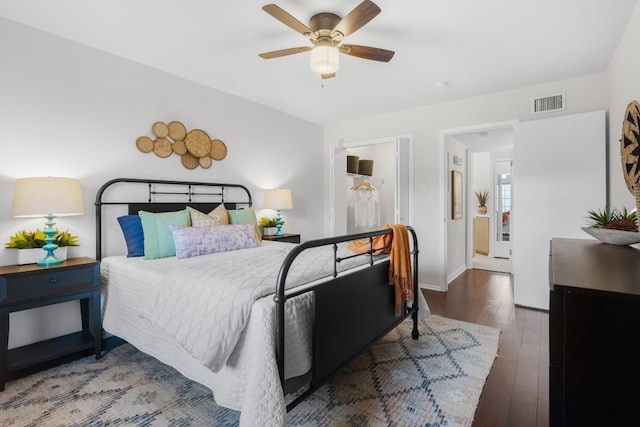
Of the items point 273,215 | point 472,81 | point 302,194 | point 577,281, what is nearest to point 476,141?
point 472,81

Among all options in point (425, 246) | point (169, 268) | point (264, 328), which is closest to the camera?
point (264, 328)

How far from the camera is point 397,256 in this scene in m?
2.36

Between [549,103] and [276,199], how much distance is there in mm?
3341

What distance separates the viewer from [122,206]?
9.93 feet

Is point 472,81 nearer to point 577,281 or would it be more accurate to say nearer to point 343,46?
point 343,46

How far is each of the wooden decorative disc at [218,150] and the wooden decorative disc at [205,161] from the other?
0.07 metres

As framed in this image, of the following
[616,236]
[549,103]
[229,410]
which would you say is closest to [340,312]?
[229,410]

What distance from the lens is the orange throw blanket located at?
2359 millimetres

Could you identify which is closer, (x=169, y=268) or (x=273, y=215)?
(x=169, y=268)

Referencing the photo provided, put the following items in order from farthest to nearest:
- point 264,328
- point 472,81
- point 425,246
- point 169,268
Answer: point 425,246 → point 472,81 → point 169,268 → point 264,328

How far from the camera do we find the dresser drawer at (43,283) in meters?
2.10

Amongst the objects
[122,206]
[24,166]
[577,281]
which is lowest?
[577,281]

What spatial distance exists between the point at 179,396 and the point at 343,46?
8.54 ft

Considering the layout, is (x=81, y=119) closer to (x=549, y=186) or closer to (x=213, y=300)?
(x=213, y=300)
